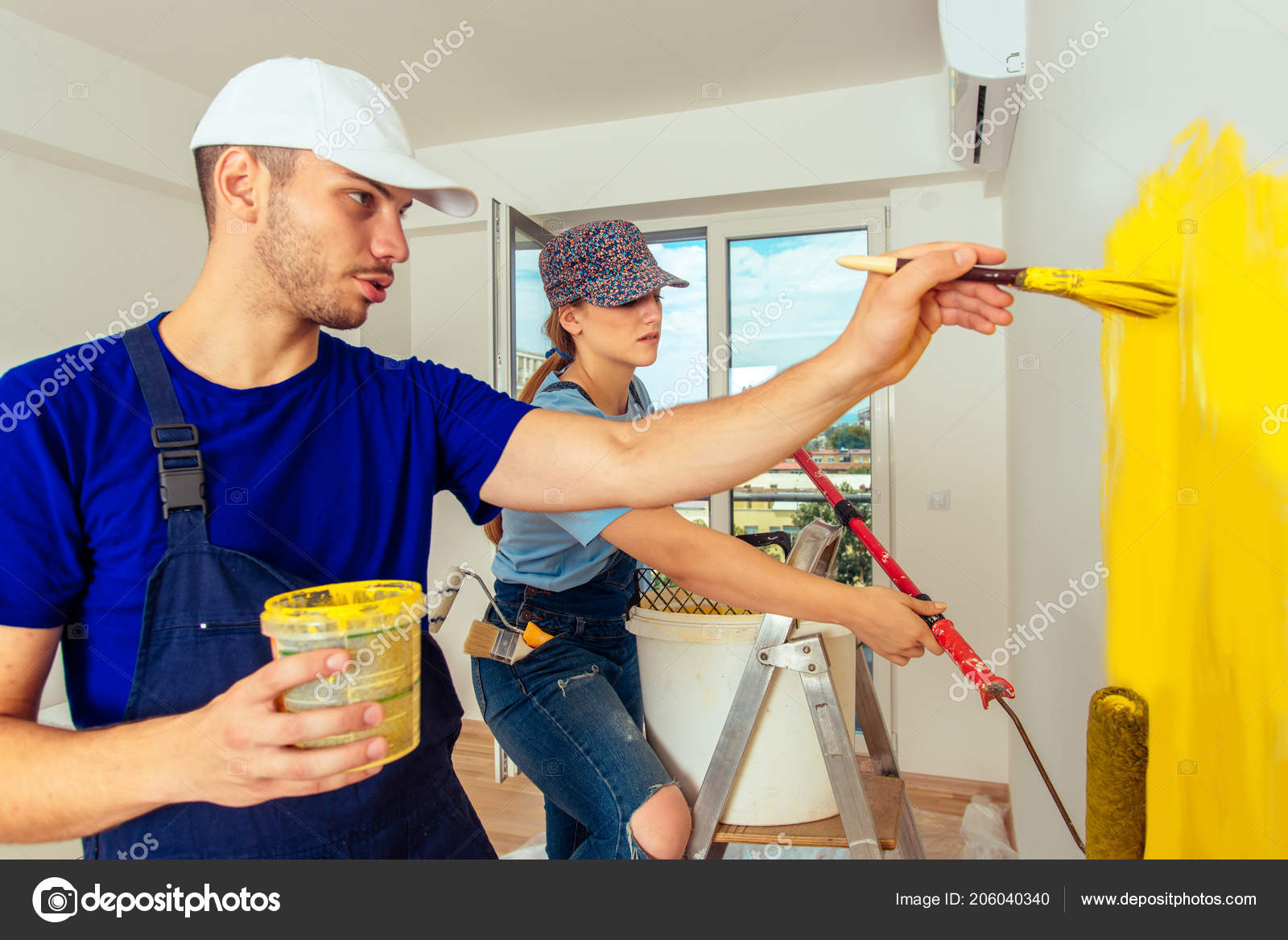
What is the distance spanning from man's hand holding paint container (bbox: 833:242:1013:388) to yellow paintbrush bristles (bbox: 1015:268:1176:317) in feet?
0.12

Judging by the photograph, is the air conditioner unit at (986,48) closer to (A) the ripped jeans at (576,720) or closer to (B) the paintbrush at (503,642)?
(A) the ripped jeans at (576,720)

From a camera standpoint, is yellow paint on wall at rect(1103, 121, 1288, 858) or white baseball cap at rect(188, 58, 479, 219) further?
white baseball cap at rect(188, 58, 479, 219)

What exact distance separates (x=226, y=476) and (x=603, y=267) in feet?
2.97

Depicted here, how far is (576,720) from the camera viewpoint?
1255 mm

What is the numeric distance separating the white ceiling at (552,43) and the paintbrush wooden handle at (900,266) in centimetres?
203

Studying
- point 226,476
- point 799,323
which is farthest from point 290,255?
point 799,323

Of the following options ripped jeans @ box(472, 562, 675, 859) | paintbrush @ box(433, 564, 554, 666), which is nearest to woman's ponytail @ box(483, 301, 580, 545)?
ripped jeans @ box(472, 562, 675, 859)

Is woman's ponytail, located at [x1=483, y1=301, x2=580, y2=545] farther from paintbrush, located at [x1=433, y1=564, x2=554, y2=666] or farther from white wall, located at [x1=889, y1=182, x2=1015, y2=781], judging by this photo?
white wall, located at [x1=889, y1=182, x2=1015, y2=781]

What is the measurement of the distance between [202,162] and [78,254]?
2.32m

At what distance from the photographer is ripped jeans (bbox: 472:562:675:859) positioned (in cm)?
121

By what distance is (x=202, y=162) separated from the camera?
920 millimetres

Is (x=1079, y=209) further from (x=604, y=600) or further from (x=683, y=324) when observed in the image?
(x=683, y=324)
